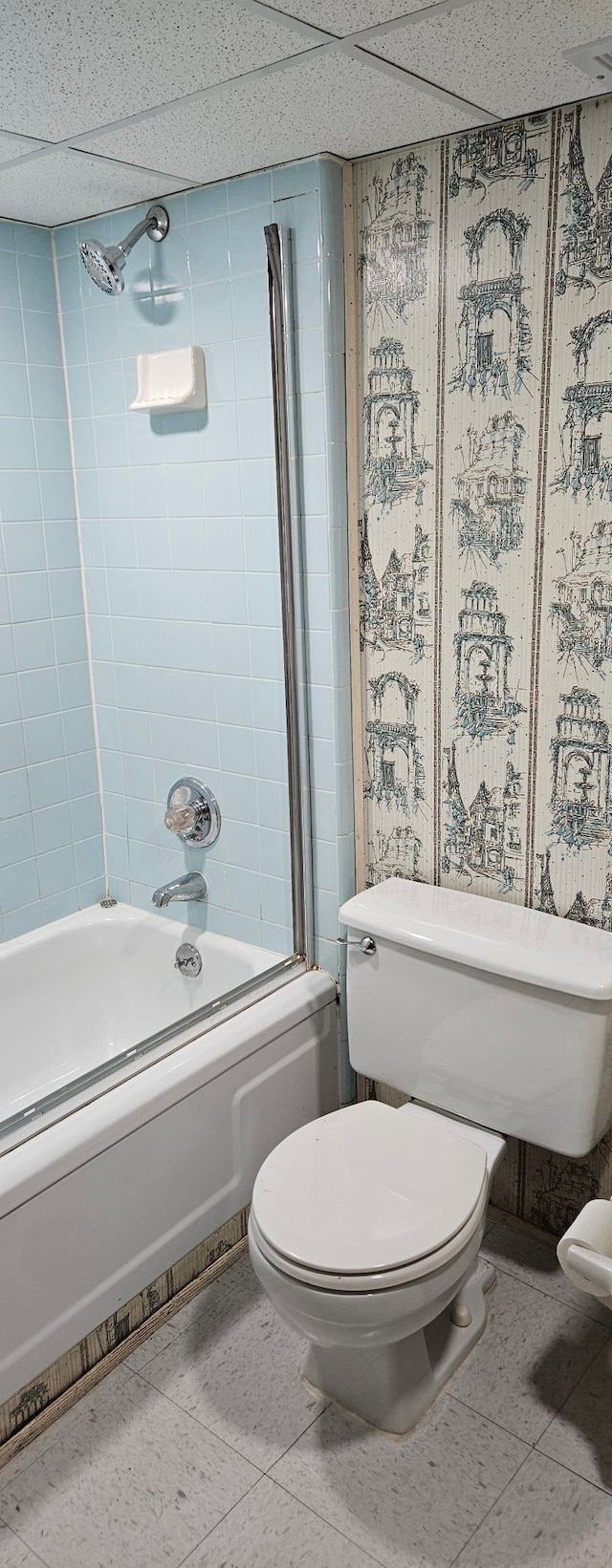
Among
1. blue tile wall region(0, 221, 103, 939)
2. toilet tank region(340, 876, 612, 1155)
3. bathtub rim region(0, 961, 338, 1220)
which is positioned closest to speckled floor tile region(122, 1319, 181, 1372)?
bathtub rim region(0, 961, 338, 1220)

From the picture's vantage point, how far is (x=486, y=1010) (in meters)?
1.84

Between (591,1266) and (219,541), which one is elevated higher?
(219,541)

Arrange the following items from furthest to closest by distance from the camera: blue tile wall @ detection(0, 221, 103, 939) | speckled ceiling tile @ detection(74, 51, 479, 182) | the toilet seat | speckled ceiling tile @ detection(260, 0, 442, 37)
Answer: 1. blue tile wall @ detection(0, 221, 103, 939)
2. the toilet seat
3. speckled ceiling tile @ detection(74, 51, 479, 182)
4. speckled ceiling tile @ detection(260, 0, 442, 37)

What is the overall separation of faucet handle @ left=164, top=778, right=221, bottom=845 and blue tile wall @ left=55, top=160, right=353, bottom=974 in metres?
0.03

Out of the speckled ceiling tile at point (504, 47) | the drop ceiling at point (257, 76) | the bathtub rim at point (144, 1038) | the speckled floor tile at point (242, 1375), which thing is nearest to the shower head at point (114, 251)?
the drop ceiling at point (257, 76)

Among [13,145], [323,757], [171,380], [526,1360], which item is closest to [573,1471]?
[526,1360]

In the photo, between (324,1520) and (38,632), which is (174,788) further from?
(324,1520)

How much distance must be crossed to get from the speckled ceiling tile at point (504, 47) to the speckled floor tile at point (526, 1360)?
6.72ft

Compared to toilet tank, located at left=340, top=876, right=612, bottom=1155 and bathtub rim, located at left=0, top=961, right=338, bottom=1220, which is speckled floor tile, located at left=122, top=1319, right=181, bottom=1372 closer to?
bathtub rim, located at left=0, top=961, right=338, bottom=1220

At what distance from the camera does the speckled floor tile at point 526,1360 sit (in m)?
1.78

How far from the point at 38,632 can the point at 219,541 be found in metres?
0.53

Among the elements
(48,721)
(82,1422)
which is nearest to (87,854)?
(48,721)

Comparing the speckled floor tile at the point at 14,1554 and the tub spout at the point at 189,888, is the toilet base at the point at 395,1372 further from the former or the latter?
the tub spout at the point at 189,888

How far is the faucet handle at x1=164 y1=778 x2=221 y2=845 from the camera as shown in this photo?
2312 mm
